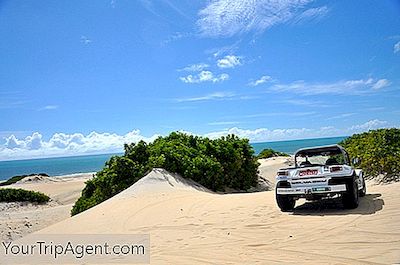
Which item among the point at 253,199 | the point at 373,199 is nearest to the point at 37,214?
the point at 253,199

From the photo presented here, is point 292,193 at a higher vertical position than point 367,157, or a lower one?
lower

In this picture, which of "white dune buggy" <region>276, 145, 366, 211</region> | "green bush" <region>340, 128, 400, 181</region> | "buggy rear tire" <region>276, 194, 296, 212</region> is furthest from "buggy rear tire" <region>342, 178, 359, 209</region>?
"green bush" <region>340, 128, 400, 181</region>

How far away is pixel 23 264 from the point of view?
21.4 feet

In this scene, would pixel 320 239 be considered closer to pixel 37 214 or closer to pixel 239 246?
pixel 239 246

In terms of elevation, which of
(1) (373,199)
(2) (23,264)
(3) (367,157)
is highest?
(3) (367,157)

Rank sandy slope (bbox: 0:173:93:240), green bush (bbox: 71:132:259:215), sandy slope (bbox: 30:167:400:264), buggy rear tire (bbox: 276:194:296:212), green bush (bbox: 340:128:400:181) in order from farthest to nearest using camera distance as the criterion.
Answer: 1. green bush (bbox: 71:132:259:215)
2. sandy slope (bbox: 0:173:93:240)
3. green bush (bbox: 340:128:400:181)
4. buggy rear tire (bbox: 276:194:296:212)
5. sandy slope (bbox: 30:167:400:264)

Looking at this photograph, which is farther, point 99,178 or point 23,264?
point 99,178

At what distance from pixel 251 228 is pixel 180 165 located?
27.4ft

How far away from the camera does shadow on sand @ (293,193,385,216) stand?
792cm

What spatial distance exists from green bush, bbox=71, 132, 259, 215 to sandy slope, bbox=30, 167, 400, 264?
3.49 metres

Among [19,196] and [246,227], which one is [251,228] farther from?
[19,196]

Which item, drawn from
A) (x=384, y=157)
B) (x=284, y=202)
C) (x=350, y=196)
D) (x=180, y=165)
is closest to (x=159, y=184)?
(x=180, y=165)

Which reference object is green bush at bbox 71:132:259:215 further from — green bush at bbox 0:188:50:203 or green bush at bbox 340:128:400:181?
green bush at bbox 340:128:400:181

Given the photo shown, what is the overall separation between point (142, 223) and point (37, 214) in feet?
30.2
